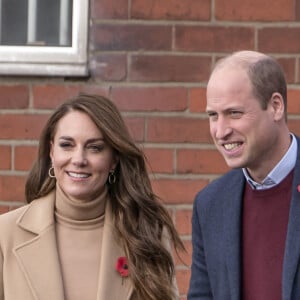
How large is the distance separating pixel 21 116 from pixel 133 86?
56 cm

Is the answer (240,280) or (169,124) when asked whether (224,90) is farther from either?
(169,124)

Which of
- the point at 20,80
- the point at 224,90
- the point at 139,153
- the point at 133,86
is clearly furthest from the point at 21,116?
the point at 224,90

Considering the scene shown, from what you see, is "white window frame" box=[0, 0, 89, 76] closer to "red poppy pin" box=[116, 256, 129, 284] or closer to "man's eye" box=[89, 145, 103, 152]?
"man's eye" box=[89, 145, 103, 152]

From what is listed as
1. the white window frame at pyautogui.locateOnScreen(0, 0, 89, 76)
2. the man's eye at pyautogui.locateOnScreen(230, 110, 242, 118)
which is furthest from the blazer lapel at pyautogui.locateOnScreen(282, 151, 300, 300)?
the white window frame at pyautogui.locateOnScreen(0, 0, 89, 76)

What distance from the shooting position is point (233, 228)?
3.79 metres

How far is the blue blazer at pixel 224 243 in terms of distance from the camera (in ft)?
11.8

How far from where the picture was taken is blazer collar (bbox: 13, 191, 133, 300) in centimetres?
416

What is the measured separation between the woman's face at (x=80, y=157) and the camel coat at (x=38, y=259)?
176mm

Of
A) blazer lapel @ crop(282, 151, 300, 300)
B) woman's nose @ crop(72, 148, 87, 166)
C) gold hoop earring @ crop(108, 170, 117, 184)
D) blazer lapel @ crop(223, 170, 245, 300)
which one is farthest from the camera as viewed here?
gold hoop earring @ crop(108, 170, 117, 184)

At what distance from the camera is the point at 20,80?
201 inches

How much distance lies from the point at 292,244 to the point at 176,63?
169 centimetres

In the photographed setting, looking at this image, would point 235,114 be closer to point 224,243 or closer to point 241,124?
point 241,124

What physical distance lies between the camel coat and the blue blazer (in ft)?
1.31

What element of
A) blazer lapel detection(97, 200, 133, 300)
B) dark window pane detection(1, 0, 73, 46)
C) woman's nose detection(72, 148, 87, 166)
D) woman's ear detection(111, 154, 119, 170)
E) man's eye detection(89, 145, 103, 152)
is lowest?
blazer lapel detection(97, 200, 133, 300)
